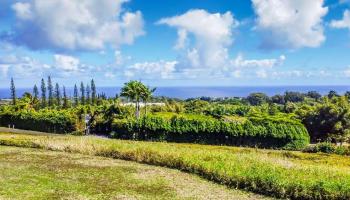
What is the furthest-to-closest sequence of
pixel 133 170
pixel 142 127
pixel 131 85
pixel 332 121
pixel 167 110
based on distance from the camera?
pixel 167 110, pixel 131 85, pixel 332 121, pixel 142 127, pixel 133 170

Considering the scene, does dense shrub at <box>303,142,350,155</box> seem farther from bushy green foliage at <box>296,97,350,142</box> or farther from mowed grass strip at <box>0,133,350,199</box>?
bushy green foliage at <box>296,97,350,142</box>

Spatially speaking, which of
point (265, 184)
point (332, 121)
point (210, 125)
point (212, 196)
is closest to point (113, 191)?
point (212, 196)

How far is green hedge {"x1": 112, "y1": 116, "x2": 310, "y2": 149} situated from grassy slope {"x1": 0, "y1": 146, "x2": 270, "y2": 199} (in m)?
34.1

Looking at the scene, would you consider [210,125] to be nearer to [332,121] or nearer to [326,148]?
[326,148]

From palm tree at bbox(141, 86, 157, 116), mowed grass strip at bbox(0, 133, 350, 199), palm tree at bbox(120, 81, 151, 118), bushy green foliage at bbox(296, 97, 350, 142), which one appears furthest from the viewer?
palm tree at bbox(141, 86, 157, 116)

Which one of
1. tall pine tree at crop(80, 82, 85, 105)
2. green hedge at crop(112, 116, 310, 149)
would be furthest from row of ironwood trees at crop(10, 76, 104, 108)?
green hedge at crop(112, 116, 310, 149)

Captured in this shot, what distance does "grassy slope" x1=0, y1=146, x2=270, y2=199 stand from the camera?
2680 centimetres

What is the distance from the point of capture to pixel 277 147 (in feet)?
229

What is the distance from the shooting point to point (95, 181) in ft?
101

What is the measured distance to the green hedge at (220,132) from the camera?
228 feet

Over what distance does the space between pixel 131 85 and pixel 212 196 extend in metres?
79.8

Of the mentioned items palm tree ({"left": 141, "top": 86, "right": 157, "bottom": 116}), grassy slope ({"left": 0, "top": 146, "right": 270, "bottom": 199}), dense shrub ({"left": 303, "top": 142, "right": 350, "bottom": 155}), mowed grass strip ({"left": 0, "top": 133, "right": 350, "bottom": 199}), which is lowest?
dense shrub ({"left": 303, "top": 142, "right": 350, "bottom": 155})

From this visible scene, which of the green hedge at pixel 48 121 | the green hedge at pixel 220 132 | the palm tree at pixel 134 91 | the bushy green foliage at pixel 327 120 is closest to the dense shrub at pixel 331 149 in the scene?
the green hedge at pixel 220 132

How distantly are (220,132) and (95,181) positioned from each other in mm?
43343
